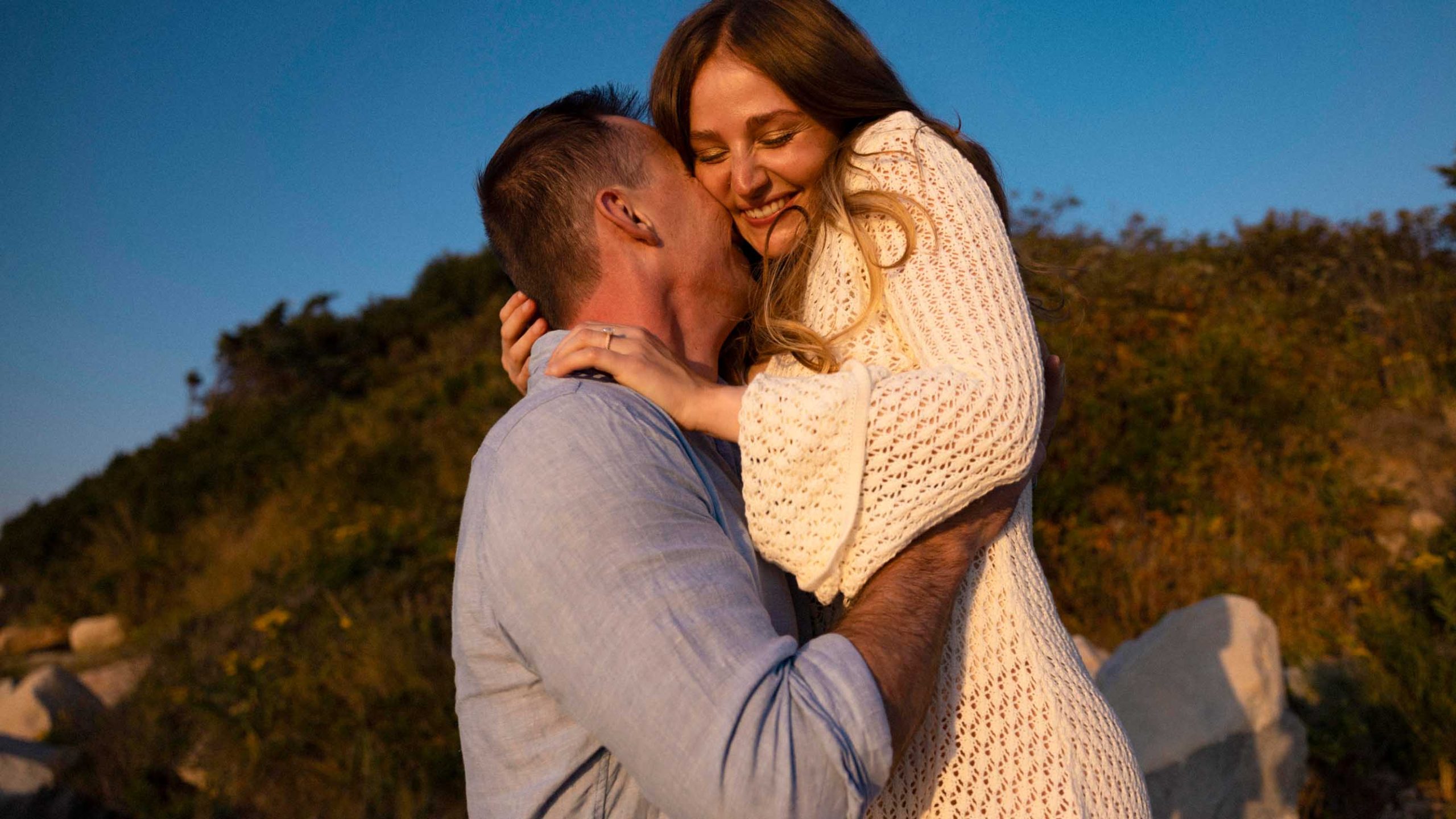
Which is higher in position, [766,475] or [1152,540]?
[766,475]

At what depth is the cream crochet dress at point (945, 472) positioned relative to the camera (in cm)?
139

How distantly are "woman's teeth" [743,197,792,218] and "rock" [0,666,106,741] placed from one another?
27.1 feet

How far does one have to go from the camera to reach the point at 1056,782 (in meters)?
1.51

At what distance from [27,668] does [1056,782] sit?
13489 millimetres

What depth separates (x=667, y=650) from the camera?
43.8 inches

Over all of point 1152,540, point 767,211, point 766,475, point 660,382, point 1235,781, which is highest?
point 767,211

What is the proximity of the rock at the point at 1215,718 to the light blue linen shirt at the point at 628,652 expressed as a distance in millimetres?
3342

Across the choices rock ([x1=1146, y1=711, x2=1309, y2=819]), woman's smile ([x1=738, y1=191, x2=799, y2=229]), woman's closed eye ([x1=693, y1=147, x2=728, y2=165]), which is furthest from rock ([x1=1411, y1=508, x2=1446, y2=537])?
woman's closed eye ([x1=693, y1=147, x2=728, y2=165])

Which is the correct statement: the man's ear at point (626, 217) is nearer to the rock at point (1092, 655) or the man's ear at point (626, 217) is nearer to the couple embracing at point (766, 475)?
the couple embracing at point (766, 475)

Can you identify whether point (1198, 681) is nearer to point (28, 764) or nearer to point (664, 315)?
point (664, 315)

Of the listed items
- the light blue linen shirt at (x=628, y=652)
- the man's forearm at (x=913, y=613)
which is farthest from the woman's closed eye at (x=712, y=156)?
the man's forearm at (x=913, y=613)

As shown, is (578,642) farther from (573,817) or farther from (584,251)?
(584,251)

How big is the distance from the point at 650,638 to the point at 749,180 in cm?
127

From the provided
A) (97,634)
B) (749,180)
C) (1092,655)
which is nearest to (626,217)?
(749,180)
